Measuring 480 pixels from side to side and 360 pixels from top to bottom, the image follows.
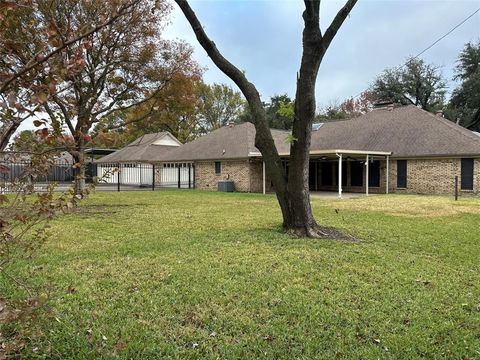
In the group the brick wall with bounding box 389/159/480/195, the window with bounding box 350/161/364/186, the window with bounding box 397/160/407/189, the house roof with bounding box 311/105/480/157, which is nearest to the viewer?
the brick wall with bounding box 389/159/480/195

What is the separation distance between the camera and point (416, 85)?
36250 mm

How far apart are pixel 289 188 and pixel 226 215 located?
3.54 m

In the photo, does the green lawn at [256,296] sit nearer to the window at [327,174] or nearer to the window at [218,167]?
the window at [327,174]

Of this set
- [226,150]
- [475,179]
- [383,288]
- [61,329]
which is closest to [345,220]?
[383,288]

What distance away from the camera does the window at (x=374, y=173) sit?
21.8m

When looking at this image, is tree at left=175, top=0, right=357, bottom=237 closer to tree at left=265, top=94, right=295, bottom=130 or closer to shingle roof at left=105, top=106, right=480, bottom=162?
shingle roof at left=105, top=106, right=480, bottom=162

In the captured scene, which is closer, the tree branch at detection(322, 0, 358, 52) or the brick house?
the tree branch at detection(322, 0, 358, 52)

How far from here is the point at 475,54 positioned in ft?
114

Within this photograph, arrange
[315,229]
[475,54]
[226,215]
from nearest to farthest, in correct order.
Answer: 1. [315,229]
2. [226,215]
3. [475,54]

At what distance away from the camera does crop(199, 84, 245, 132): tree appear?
158ft

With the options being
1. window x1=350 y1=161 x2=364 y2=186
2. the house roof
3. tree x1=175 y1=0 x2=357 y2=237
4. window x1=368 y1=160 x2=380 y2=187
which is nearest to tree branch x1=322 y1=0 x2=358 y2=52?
tree x1=175 y1=0 x2=357 y2=237

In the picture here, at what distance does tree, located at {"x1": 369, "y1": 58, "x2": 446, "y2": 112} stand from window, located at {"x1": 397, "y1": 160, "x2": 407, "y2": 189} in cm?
1791

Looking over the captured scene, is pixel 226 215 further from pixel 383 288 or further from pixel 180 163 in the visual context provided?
pixel 180 163

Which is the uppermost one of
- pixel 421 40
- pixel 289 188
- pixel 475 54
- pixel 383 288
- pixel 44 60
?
pixel 475 54
